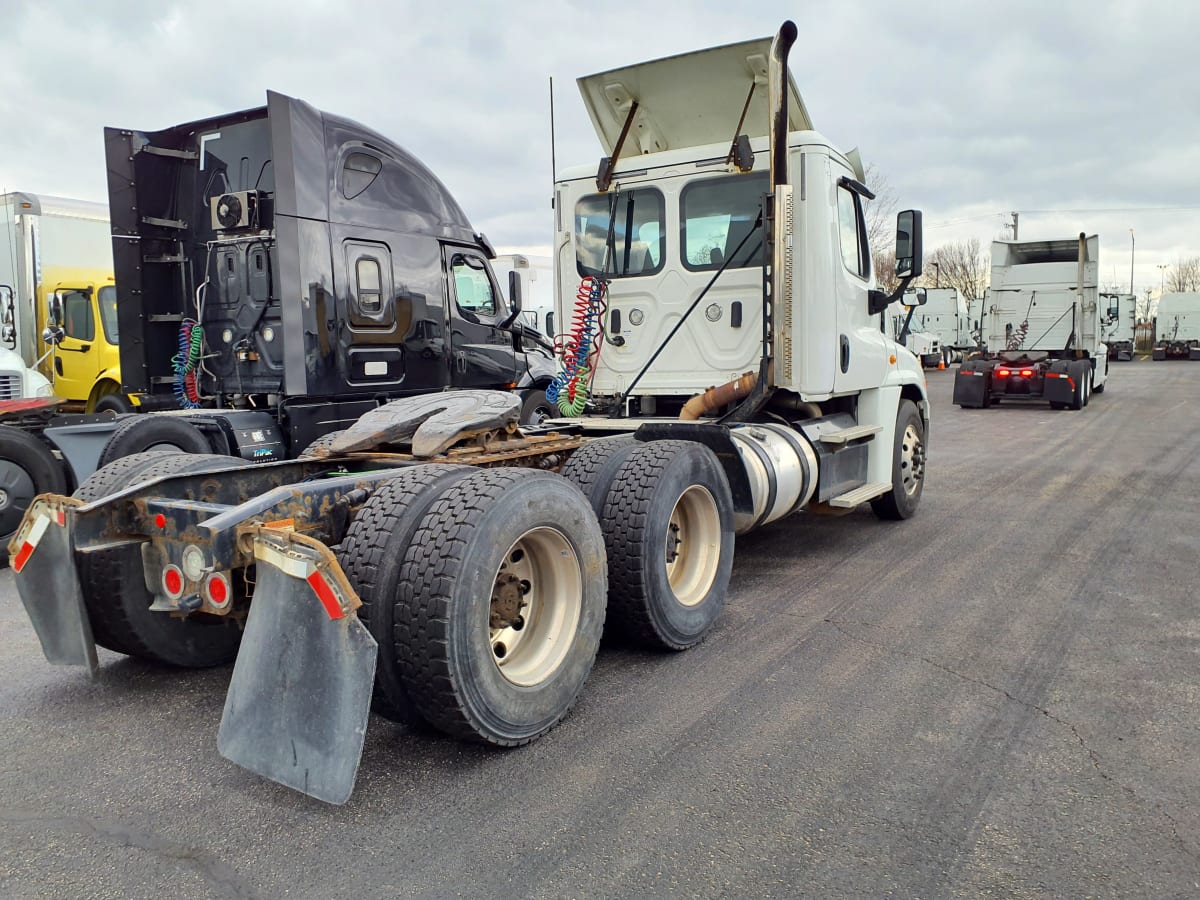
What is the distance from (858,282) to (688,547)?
2892 millimetres

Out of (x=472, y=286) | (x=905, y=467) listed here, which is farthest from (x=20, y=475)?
(x=905, y=467)

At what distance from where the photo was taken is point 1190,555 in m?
6.52

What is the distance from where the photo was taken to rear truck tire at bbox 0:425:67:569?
6.77m

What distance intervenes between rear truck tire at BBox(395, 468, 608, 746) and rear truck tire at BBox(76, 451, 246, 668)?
1.22 metres

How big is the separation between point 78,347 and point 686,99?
873 cm

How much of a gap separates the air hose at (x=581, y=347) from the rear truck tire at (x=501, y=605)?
3.05 m

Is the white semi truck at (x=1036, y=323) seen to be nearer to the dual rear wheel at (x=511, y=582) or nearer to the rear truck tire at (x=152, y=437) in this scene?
the rear truck tire at (x=152, y=437)

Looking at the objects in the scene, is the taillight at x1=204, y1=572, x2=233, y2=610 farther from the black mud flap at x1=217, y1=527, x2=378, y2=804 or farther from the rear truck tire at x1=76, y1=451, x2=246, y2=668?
the rear truck tire at x1=76, y1=451, x2=246, y2=668

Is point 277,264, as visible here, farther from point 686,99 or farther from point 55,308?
point 55,308

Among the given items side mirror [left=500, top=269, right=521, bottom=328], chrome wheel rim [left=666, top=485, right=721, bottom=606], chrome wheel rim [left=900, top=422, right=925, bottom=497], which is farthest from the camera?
side mirror [left=500, top=269, right=521, bottom=328]

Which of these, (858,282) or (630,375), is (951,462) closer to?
(858,282)

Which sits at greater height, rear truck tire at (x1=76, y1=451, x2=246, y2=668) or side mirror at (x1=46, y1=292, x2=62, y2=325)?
side mirror at (x1=46, y1=292, x2=62, y2=325)

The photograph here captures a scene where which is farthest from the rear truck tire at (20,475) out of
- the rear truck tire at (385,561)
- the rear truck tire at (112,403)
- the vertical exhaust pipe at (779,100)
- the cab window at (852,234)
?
the cab window at (852,234)

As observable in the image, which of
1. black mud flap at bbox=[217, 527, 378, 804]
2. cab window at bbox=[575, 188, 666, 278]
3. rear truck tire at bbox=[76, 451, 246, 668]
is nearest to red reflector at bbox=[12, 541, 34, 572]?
rear truck tire at bbox=[76, 451, 246, 668]
